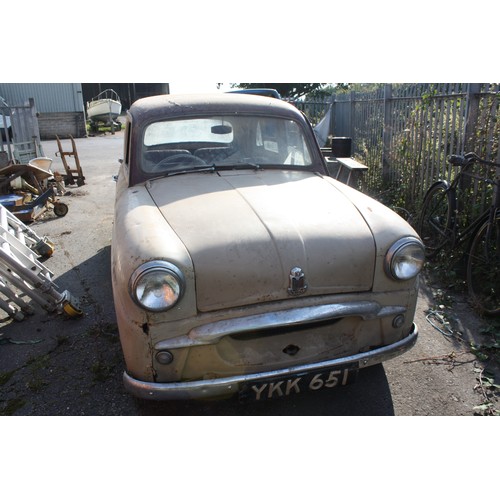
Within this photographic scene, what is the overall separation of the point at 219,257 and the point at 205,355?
0.54 m

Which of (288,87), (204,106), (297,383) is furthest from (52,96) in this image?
(297,383)

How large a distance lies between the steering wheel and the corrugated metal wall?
21246mm

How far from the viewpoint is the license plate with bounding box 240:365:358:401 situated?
244 centimetres

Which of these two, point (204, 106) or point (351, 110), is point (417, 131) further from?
point (204, 106)

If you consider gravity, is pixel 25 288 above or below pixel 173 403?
above

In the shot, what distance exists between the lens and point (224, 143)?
382cm

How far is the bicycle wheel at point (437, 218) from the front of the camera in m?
4.84

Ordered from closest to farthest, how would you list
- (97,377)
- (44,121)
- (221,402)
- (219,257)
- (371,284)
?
1. (219,257)
2. (371,284)
3. (221,402)
4. (97,377)
5. (44,121)

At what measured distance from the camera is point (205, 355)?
2.44m

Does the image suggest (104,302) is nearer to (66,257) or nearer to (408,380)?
(66,257)

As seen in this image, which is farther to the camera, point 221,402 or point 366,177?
point 366,177

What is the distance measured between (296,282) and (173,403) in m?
1.20

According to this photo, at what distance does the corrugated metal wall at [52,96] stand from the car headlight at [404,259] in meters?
22.9

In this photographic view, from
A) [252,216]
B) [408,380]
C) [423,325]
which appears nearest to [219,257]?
[252,216]
